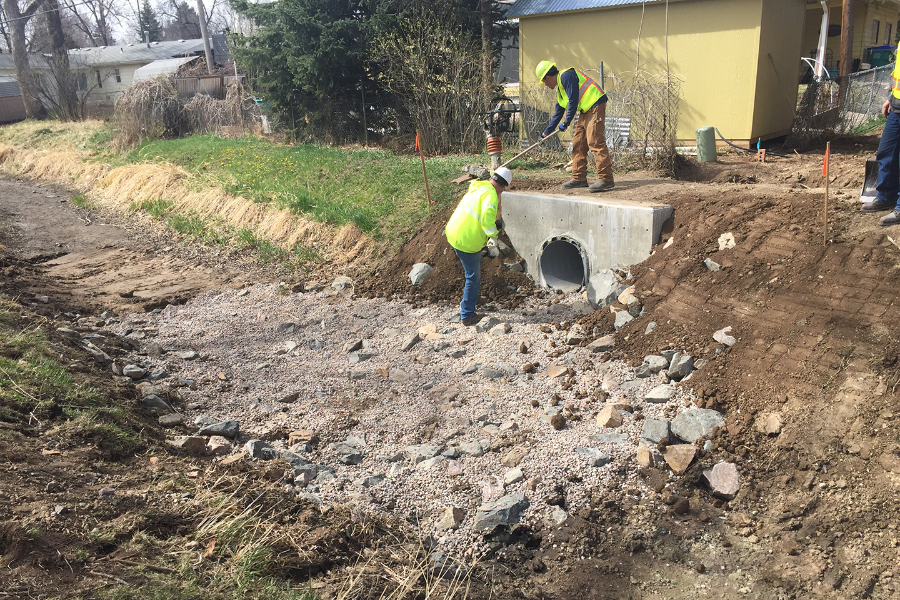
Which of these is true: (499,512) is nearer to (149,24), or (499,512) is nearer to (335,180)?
(335,180)

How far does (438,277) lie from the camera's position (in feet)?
27.0

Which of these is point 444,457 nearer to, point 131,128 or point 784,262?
point 784,262

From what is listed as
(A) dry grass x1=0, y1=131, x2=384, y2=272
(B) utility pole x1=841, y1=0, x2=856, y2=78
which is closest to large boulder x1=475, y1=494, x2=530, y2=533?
(A) dry grass x1=0, y1=131, x2=384, y2=272

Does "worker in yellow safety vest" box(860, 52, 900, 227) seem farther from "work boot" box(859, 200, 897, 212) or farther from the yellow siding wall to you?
the yellow siding wall

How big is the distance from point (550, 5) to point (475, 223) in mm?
9039

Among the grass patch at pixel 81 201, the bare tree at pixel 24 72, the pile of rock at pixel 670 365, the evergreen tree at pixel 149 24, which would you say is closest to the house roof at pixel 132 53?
the bare tree at pixel 24 72

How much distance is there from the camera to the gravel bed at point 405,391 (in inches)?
182

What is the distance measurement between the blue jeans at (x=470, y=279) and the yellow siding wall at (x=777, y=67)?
7.83 metres

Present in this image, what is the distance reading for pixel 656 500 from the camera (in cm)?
445

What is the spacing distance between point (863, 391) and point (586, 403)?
81.2 inches

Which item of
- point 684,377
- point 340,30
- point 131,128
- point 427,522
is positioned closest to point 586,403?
point 684,377

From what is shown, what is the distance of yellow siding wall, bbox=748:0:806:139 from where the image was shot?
1185 centimetres

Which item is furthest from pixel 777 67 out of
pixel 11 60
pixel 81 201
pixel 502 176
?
pixel 11 60

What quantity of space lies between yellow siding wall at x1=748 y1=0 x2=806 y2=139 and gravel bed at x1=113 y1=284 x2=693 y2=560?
24.4 ft
